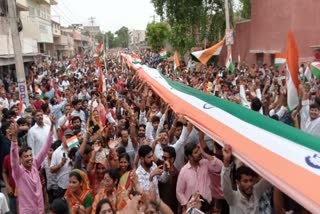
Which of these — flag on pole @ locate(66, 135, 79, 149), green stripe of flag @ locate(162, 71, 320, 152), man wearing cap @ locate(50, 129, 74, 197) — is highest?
green stripe of flag @ locate(162, 71, 320, 152)

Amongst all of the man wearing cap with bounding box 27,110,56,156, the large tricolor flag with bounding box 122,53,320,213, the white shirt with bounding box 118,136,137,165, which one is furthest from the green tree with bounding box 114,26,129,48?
the large tricolor flag with bounding box 122,53,320,213

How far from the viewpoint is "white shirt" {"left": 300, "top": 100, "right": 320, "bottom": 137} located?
6145mm

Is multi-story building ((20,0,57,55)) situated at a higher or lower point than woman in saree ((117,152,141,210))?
higher

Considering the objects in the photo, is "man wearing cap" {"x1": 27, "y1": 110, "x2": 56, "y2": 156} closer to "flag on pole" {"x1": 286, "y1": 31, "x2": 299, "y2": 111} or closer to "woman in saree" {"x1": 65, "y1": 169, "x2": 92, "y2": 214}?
"woman in saree" {"x1": 65, "y1": 169, "x2": 92, "y2": 214}

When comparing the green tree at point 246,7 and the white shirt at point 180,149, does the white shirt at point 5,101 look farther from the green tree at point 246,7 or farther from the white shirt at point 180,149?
the green tree at point 246,7

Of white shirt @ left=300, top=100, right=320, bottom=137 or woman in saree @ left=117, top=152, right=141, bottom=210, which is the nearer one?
woman in saree @ left=117, top=152, right=141, bottom=210

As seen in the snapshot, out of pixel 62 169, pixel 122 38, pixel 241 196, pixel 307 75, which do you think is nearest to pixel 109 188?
pixel 241 196

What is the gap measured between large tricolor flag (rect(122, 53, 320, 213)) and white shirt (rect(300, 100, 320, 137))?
207 cm

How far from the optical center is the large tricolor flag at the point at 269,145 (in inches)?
91.3

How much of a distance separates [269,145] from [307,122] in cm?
394

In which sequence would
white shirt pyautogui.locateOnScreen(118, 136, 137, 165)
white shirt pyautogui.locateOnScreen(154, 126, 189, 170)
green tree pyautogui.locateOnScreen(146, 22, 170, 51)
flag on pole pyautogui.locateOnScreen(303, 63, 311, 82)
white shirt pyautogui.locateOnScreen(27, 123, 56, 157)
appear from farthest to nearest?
green tree pyautogui.locateOnScreen(146, 22, 170, 51)
flag on pole pyautogui.locateOnScreen(303, 63, 311, 82)
white shirt pyautogui.locateOnScreen(27, 123, 56, 157)
white shirt pyautogui.locateOnScreen(118, 136, 137, 165)
white shirt pyautogui.locateOnScreen(154, 126, 189, 170)

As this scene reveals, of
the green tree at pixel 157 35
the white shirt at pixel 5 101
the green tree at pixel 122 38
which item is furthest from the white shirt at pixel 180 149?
the green tree at pixel 122 38

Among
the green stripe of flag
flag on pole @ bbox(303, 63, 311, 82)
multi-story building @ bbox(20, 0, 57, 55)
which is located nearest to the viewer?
the green stripe of flag

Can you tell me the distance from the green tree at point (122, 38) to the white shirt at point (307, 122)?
423 ft
